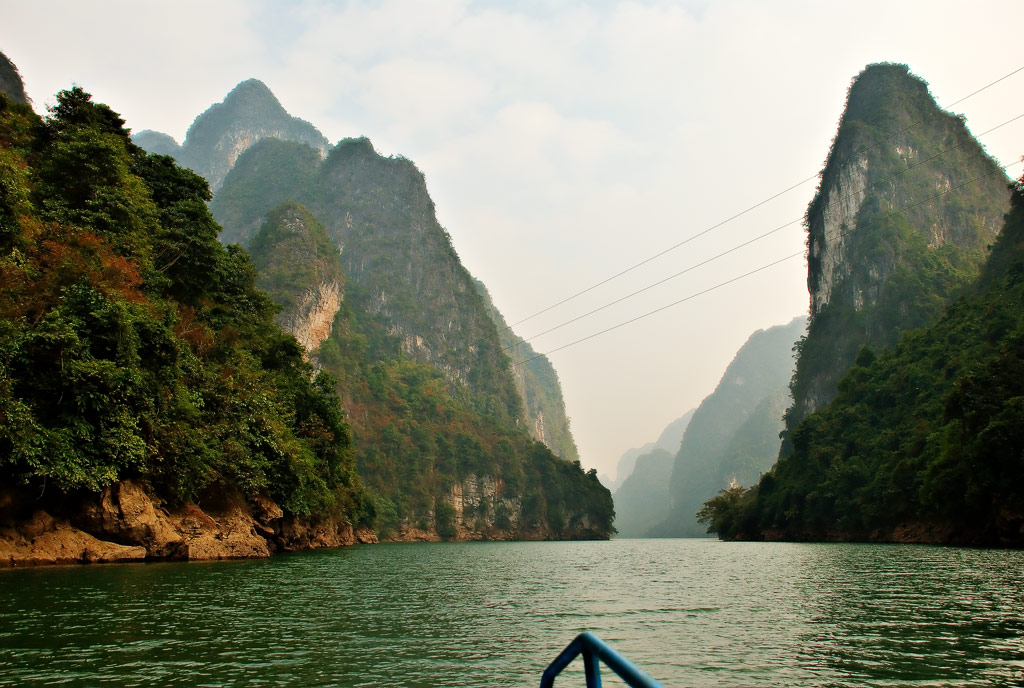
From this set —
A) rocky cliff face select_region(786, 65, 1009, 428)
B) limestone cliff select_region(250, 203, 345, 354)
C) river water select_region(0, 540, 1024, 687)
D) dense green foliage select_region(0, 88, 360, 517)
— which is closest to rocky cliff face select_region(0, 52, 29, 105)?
limestone cliff select_region(250, 203, 345, 354)

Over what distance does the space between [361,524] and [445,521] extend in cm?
3396

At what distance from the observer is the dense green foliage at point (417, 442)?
291ft

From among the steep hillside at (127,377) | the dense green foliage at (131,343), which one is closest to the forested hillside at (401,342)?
the dense green foliage at (131,343)

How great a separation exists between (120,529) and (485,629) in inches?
597

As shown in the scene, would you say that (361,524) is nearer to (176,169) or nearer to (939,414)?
(176,169)

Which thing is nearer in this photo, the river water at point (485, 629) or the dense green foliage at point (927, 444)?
the river water at point (485, 629)

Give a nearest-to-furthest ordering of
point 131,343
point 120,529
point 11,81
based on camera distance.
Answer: point 131,343
point 120,529
point 11,81

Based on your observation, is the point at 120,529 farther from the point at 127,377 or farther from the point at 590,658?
the point at 590,658

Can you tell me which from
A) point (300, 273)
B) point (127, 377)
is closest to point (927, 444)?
point (127, 377)

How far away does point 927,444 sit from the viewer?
123 ft

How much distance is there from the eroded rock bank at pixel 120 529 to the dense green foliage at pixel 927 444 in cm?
3113

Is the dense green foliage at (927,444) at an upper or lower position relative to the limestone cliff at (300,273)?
lower

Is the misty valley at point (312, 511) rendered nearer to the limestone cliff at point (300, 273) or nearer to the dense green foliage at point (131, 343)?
the dense green foliage at point (131, 343)

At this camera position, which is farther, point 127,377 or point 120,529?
point 120,529
